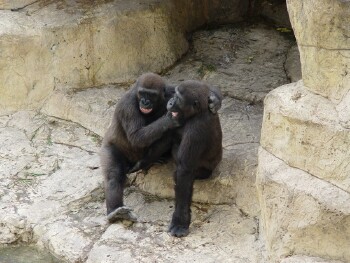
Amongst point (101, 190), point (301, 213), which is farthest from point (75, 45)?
point (301, 213)

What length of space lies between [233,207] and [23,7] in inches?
111

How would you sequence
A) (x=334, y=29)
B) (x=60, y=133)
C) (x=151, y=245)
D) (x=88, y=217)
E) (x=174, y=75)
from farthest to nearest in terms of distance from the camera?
(x=174, y=75) → (x=60, y=133) → (x=88, y=217) → (x=151, y=245) → (x=334, y=29)

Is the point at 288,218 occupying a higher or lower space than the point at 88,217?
higher

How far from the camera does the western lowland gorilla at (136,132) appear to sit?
5633 millimetres

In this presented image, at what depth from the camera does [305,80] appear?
484 cm

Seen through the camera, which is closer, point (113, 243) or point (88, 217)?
point (113, 243)

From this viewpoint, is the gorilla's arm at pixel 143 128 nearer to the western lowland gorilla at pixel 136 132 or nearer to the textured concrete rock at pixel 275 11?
the western lowland gorilla at pixel 136 132

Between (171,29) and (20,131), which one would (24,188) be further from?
(171,29)

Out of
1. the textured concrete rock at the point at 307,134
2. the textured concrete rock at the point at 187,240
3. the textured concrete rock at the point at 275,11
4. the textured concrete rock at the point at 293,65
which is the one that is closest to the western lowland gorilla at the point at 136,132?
the textured concrete rock at the point at 187,240

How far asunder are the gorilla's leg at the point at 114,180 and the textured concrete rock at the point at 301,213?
1113mm

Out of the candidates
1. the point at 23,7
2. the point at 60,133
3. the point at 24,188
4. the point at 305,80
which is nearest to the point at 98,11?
the point at 23,7

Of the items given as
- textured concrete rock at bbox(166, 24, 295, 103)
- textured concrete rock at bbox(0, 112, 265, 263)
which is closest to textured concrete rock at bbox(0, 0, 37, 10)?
textured concrete rock at bbox(0, 112, 265, 263)

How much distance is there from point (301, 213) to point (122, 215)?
1444mm

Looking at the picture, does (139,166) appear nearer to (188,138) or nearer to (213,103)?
(188,138)
